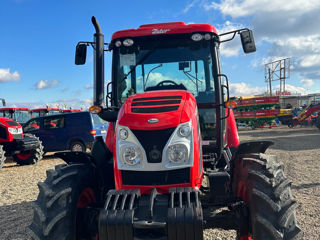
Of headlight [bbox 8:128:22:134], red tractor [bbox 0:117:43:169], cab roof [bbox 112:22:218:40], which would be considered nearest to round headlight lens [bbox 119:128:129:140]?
cab roof [bbox 112:22:218:40]

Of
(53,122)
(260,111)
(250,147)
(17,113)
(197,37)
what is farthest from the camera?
(260,111)

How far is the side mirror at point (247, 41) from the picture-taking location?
12.7 ft

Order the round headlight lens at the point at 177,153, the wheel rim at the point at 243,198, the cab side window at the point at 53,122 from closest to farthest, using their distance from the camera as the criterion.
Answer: the round headlight lens at the point at 177,153 < the wheel rim at the point at 243,198 < the cab side window at the point at 53,122

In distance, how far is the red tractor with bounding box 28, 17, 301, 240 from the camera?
221 cm

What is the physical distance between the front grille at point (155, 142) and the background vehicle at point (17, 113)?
14.6 meters

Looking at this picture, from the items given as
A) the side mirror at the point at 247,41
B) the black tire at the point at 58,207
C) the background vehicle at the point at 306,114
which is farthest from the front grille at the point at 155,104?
the background vehicle at the point at 306,114

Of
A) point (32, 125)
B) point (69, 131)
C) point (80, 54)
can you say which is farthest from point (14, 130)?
point (80, 54)

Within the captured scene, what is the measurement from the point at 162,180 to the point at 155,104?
0.74m

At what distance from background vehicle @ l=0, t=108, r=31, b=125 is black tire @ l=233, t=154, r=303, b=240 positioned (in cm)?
1512

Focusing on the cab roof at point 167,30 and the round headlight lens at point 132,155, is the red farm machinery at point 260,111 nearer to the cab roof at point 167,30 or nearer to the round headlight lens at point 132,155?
the cab roof at point 167,30

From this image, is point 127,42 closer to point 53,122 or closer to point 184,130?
point 184,130

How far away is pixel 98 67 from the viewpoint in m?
3.32

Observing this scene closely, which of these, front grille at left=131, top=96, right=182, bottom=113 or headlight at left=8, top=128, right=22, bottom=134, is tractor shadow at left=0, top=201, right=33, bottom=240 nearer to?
front grille at left=131, top=96, right=182, bottom=113

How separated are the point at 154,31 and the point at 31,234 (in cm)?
267
